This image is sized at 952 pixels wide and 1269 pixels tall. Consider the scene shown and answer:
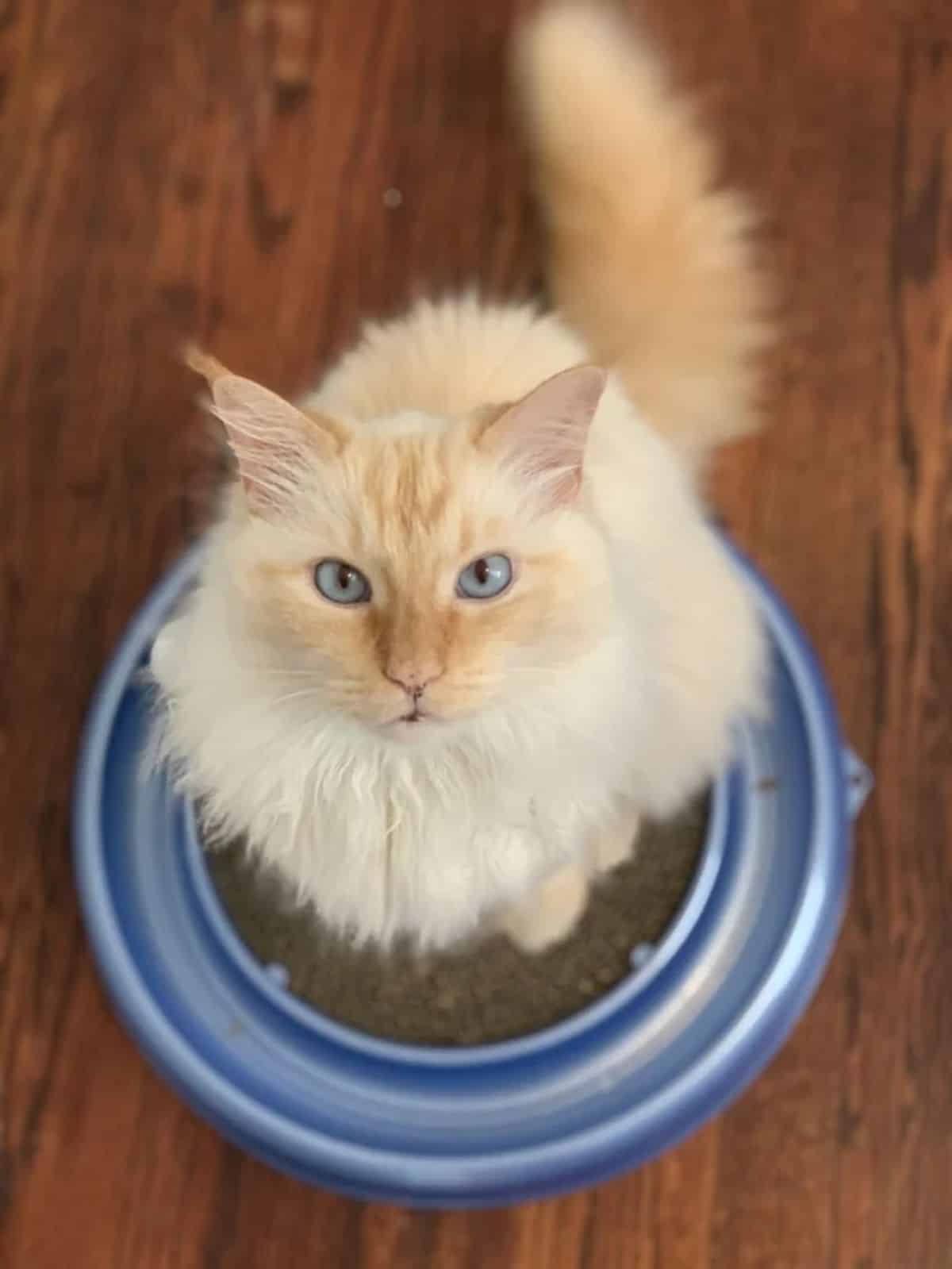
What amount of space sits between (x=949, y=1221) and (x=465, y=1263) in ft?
1.43

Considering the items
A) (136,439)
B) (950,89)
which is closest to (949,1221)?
(136,439)

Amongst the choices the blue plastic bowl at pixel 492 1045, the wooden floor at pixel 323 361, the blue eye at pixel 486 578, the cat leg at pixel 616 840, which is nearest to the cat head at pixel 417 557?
the blue eye at pixel 486 578

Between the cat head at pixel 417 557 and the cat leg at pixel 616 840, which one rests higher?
the cat head at pixel 417 557

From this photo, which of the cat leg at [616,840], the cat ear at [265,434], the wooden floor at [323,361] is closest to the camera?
the cat ear at [265,434]

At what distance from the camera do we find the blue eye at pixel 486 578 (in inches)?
27.6

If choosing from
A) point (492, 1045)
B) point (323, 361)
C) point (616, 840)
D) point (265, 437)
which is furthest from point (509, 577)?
point (323, 361)

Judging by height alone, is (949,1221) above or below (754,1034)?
below

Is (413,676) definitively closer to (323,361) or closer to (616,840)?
(616,840)

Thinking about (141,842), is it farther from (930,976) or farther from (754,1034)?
(930,976)

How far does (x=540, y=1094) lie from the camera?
3.54 ft

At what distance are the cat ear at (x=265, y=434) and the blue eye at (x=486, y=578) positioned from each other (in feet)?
0.33

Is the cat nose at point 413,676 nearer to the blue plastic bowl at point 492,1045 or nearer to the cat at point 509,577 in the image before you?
the cat at point 509,577

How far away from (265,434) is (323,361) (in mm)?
757

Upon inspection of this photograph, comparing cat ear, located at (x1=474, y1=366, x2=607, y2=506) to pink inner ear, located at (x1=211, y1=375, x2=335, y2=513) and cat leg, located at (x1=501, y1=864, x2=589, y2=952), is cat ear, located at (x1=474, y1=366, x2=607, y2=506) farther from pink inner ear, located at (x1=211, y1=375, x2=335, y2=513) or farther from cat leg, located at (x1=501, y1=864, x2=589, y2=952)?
cat leg, located at (x1=501, y1=864, x2=589, y2=952)
